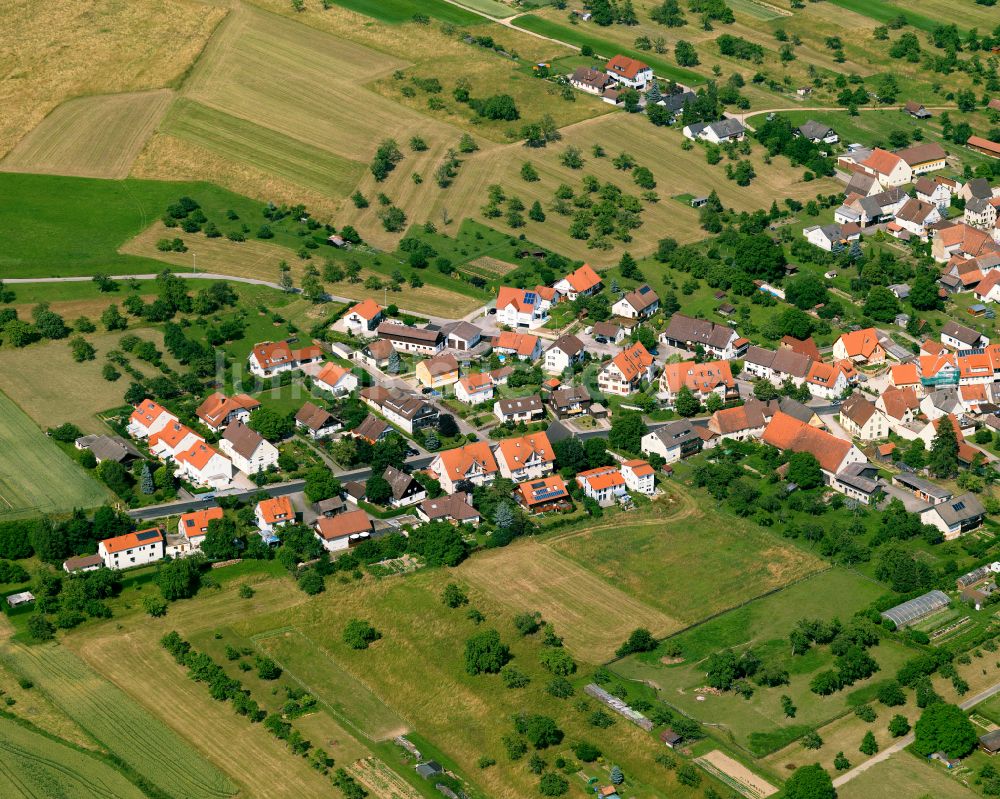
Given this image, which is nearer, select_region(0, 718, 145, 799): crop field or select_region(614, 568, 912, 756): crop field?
select_region(0, 718, 145, 799): crop field

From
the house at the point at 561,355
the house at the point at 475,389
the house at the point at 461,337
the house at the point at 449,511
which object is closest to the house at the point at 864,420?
the house at the point at 561,355

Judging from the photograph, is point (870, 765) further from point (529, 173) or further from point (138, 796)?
point (529, 173)

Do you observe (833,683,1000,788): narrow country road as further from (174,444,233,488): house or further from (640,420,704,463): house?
(174,444,233,488): house

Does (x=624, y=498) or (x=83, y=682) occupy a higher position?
(x=624, y=498)

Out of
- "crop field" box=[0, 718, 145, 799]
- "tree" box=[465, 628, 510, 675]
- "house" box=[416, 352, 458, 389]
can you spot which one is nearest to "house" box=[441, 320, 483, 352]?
"house" box=[416, 352, 458, 389]

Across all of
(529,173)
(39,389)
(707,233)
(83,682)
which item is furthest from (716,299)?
(83,682)

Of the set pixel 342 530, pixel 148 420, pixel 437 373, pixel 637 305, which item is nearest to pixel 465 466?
pixel 342 530
